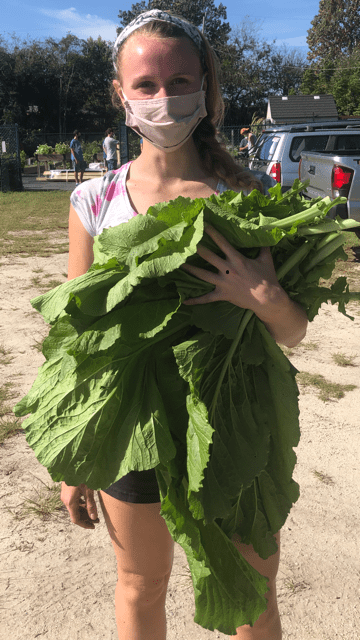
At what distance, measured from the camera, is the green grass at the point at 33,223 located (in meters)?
9.79

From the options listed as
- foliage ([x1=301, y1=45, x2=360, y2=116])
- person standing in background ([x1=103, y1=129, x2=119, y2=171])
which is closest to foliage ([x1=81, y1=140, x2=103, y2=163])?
person standing in background ([x1=103, y1=129, x2=119, y2=171])

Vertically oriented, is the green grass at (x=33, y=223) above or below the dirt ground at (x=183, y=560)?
above

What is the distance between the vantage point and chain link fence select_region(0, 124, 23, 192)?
20150 millimetres

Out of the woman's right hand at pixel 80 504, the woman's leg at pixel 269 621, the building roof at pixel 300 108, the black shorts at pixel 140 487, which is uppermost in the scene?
the building roof at pixel 300 108

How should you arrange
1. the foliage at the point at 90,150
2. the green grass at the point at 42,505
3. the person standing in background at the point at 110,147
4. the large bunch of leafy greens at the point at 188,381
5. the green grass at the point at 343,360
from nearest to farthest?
the large bunch of leafy greens at the point at 188,381 < the green grass at the point at 42,505 < the green grass at the point at 343,360 < the person standing in background at the point at 110,147 < the foliage at the point at 90,150

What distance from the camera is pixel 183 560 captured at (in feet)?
8.80

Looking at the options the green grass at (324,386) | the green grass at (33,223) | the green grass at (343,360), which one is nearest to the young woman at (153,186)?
the green grass at (324,386)

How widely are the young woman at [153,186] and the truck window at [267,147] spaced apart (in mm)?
11680

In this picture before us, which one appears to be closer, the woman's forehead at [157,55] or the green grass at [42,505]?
the woman's forehead at [157,55]

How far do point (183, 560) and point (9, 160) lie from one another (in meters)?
20.6

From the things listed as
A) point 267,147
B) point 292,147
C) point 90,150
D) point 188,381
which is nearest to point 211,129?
point 188,381

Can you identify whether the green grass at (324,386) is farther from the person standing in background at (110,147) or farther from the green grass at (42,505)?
the person standing in background at (110,147)

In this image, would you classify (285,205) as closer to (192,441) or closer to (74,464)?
(192,441)

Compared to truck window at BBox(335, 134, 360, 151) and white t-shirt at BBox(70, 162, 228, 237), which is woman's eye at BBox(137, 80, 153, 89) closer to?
white t-shirt at BBox(70, 162, 228, 237)
